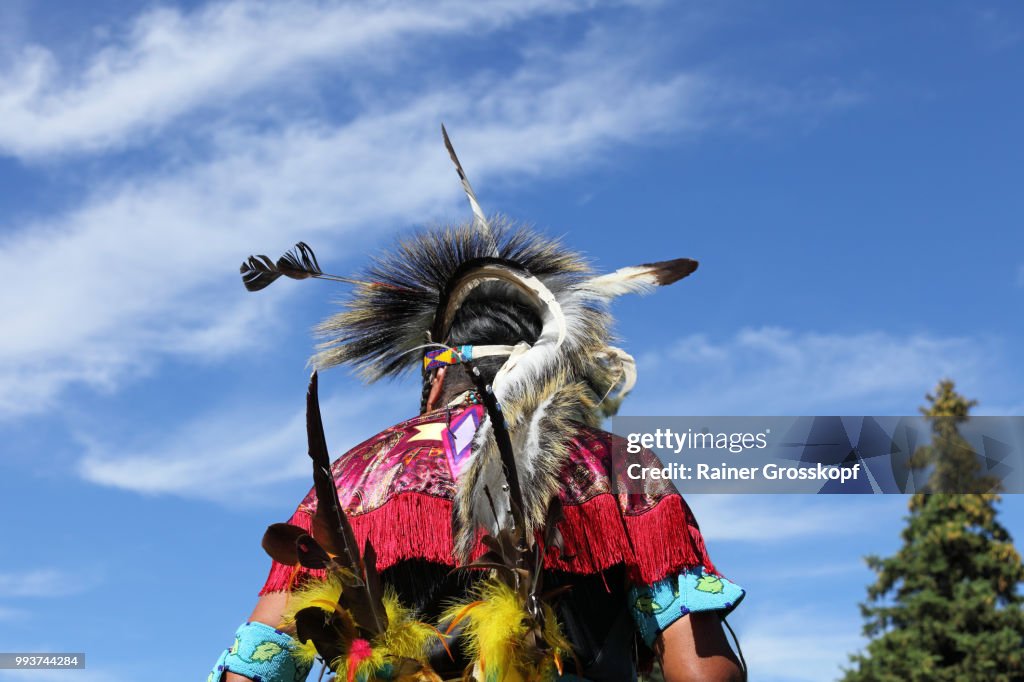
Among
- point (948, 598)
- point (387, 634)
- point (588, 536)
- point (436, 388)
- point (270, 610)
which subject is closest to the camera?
point (387, 634)

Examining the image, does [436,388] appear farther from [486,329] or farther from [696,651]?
[696,651]

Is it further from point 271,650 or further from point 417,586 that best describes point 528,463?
point 271,650

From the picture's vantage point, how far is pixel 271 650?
2.72 meters

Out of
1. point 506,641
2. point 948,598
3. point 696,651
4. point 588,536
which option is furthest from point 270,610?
point 948,598

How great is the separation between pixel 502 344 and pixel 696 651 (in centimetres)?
95

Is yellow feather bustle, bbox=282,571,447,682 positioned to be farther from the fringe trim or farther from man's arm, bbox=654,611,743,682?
man's arm, bbox=654,611,743,682

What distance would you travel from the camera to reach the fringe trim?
2.58 m

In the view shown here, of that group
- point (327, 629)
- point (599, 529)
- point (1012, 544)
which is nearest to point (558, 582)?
point (599, 529)

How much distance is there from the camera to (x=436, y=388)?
3043 millimetres

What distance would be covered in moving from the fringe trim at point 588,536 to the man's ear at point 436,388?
1.45ft

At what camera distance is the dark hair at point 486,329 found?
3014 mm

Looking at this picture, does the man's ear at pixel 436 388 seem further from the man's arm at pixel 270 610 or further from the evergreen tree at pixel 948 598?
the evergreen tree at pixel 948 598

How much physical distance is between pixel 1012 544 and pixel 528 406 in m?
17.8

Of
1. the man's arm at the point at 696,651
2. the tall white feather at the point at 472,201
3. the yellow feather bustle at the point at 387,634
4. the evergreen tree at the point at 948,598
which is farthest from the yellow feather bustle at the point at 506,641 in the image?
the evergreen tree at the point at 948,598
